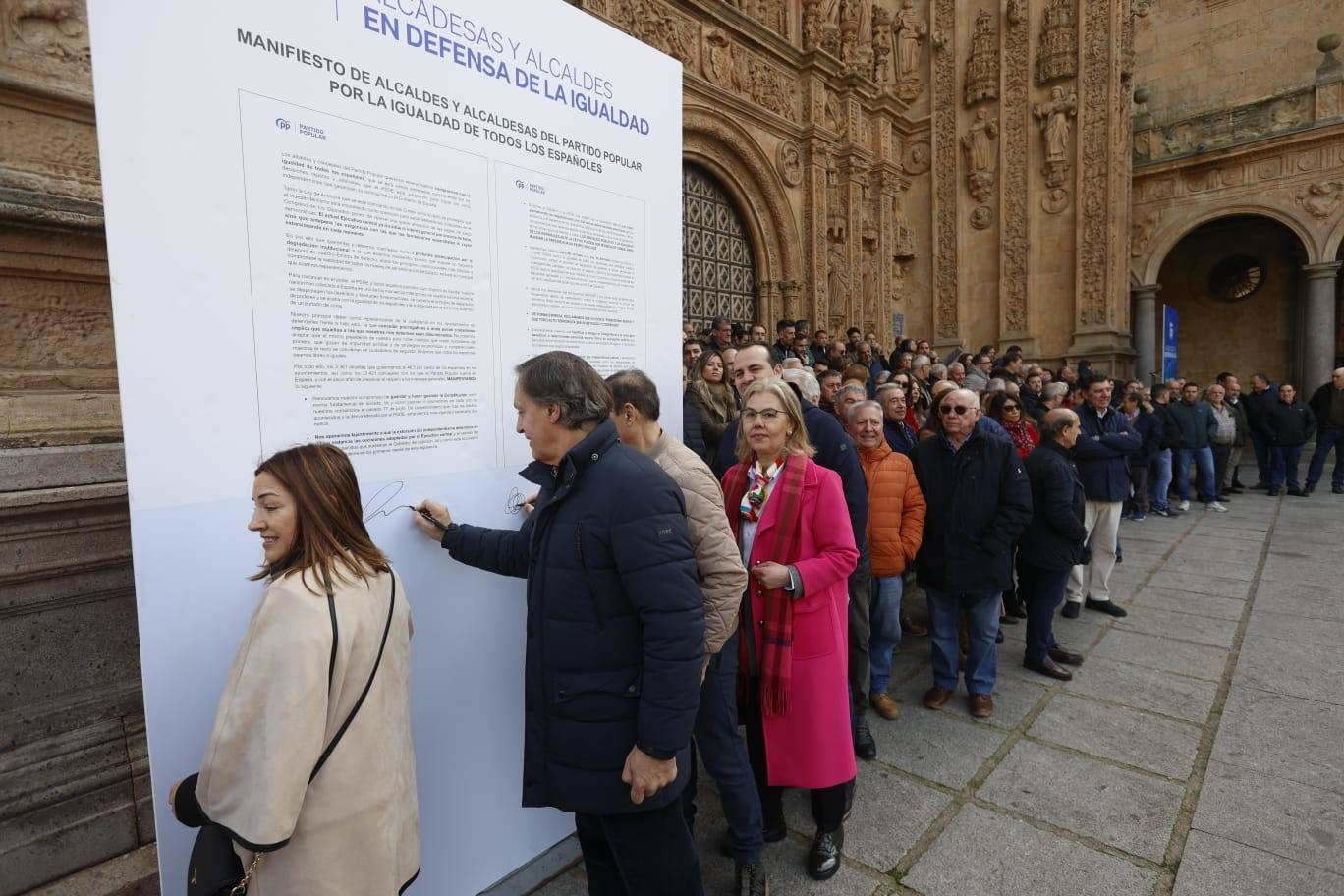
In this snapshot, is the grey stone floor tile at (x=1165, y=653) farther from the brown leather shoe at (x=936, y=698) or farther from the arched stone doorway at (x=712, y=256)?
the arched stone doorway at (x=712, y=256)

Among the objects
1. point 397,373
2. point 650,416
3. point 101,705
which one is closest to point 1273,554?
point 650,416

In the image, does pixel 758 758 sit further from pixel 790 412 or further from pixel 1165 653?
pixel 1165 653

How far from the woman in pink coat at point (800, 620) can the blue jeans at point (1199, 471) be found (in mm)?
9475

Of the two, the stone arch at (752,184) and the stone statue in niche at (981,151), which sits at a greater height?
the stone statue in niche at (981,151)

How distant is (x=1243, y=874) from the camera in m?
2.31

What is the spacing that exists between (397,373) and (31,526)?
1.22 m

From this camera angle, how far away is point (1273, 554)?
667 cm

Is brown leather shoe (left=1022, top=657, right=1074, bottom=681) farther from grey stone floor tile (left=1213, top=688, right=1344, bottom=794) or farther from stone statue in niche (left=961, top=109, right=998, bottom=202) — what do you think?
stone statue in niche (left=961, top=109, right=998, bottom=202)

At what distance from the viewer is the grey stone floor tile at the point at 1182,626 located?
4.52 m

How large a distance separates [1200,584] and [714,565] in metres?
5.90

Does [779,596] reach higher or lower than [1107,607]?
higher

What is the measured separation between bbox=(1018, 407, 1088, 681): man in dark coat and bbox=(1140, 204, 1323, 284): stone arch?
48.2 feet

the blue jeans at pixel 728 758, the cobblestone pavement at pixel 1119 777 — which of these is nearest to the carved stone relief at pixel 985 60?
the cobblestone pavement at pixel 1119 777

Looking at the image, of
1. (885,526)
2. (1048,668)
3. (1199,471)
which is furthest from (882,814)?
(1199,471)
